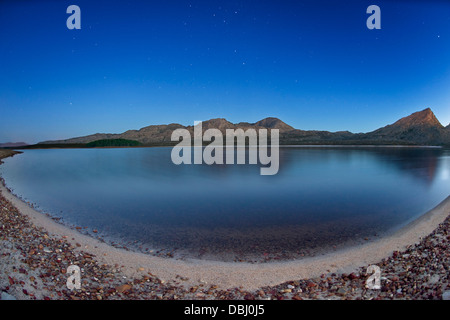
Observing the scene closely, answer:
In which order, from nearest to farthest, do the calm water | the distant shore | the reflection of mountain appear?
the distant shore → the calm water → the reflection of mountain

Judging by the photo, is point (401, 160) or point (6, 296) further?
point (401, 160)

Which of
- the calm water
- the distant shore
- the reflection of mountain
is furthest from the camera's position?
the reflection of mountain

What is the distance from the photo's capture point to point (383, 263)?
569cm

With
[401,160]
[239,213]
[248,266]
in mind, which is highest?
[401,160]

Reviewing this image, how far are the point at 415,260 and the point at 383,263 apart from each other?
648 mm

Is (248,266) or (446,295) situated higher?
(446,295)

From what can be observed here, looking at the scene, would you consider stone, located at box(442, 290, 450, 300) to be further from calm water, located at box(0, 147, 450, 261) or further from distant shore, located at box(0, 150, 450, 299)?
calm water, located at box(0, 147, 450, 261)

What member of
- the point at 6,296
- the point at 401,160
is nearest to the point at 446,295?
the point at 6,296

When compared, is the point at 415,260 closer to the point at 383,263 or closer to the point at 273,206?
the point at 383,263

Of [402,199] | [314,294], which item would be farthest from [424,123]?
[314,294]

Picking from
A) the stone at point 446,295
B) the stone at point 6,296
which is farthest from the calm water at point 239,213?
the stone at point 6,296

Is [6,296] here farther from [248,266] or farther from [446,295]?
[446,295]

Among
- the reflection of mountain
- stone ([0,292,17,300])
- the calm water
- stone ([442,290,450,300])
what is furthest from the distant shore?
the reflection of mountain
